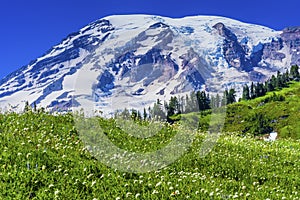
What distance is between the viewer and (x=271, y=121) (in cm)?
19950

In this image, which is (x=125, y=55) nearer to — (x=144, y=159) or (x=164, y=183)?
(x=144, y=159)

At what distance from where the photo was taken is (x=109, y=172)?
9.86 meters

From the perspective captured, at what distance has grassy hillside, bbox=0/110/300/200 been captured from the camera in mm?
8156

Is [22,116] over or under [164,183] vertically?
over

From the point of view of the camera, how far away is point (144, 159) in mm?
12203

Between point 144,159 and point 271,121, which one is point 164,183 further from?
point 271,121

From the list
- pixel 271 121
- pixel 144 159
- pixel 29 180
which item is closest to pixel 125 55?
pixel 144 159

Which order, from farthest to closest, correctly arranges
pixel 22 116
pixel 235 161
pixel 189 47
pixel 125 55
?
pixel 189 47
pixel 125 55
pixel 22 116
pixel 235 161

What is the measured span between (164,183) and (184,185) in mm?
517

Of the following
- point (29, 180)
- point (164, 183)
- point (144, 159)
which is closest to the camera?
point (29, 180)

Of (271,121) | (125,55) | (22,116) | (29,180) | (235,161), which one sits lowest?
(271,121)

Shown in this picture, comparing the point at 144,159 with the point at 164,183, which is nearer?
the point at 164,183

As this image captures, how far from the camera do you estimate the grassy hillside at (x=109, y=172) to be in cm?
816

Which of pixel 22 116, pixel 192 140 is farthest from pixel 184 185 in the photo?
pixel 22 116
